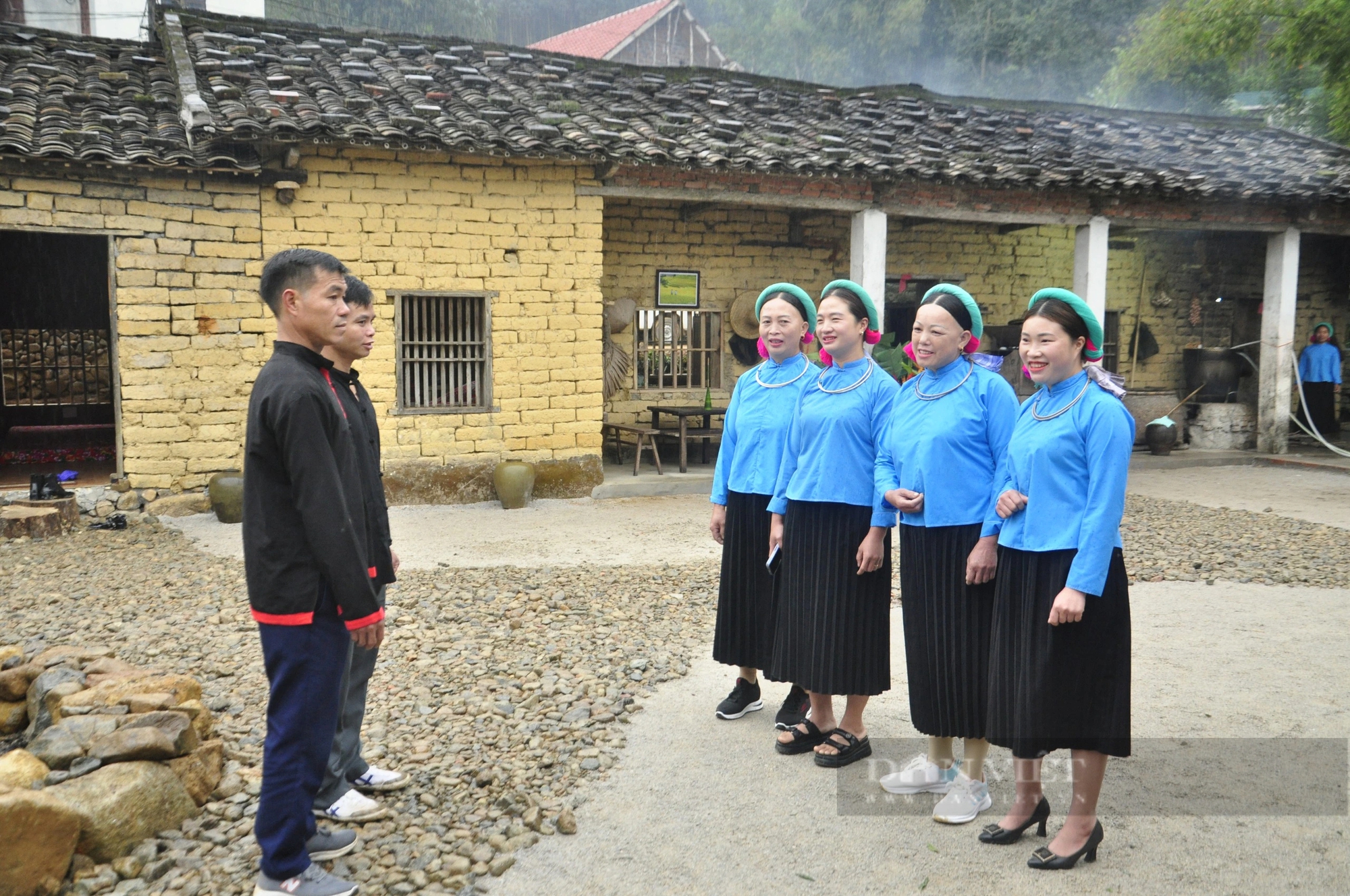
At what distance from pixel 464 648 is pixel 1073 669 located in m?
3.08

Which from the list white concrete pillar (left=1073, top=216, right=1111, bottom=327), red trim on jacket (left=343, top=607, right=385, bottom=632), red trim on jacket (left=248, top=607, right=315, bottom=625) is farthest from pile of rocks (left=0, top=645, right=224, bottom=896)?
white concrete pillar (left=1073, top=216, right=1111, bottom=327)

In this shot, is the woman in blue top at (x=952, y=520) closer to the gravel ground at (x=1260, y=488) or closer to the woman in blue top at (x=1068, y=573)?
the woman in blue top at (x=1068, y=573)

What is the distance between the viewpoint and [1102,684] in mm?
2773

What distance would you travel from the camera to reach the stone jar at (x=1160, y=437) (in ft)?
41.7

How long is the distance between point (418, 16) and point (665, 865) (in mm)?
30645

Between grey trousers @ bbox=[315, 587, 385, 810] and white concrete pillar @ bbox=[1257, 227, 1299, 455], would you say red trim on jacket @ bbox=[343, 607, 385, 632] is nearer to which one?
grey trousers @ bbox=[315, 587, 385, 810]

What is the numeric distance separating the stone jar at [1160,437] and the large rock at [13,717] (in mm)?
12450


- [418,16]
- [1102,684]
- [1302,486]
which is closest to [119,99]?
[1102,684]

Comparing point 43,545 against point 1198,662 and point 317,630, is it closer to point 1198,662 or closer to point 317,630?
point 317,630

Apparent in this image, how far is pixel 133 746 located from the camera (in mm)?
3002

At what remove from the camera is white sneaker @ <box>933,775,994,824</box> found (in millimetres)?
3107

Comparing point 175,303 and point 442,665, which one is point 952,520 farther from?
point 175,303

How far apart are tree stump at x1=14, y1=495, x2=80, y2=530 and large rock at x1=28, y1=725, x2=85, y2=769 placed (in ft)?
18.1

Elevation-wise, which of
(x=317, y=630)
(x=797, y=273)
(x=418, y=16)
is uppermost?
(x=418, y=16)
